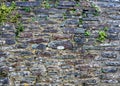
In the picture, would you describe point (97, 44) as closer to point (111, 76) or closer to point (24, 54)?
point (111, 76)

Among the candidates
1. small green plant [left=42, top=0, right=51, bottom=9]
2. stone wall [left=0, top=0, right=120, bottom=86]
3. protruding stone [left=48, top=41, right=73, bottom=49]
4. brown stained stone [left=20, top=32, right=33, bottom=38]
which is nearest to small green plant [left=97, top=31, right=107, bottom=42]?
stone wall [left=0, top=0, right=120, bottom=86]

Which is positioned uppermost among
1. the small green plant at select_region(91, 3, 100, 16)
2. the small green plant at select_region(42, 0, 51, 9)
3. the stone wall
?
the small green plant at select_region(42, 0, 51, 9)

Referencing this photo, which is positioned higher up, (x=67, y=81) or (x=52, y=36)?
(x=52, y=36)

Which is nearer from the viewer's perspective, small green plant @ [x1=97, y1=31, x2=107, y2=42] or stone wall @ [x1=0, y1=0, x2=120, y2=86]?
stone wall @ [x1=0, y1=0, x2=120, y2=86]

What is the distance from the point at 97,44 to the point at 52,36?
2.64 feet

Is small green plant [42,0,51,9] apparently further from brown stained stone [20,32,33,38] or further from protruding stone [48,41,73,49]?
protruding stone [48,41,73,49]

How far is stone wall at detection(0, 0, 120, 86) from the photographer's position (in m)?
5.46

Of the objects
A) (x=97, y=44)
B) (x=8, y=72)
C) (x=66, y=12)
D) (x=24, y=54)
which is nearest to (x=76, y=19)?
(x=66, y=12)

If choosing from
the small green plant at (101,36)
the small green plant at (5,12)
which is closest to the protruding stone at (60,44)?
the small green plant at (101,36)

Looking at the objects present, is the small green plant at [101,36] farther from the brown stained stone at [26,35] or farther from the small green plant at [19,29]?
the small green plant at [19,29]

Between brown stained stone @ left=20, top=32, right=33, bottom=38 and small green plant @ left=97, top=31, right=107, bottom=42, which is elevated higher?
brown stained stone @ left=20, top=32, right=33, bottom=38

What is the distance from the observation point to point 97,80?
5.52 metres

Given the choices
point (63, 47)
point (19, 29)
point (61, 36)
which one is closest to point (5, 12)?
point (19, 29)

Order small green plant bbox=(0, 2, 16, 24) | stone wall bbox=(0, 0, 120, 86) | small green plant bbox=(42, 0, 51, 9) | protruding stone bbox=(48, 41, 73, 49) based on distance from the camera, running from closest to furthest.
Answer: stone wall bbox=(0, 0, 120, 86) < protruding stone bbox=(48, 41, 73, 49) < small green plant bbox=(0, 2, 16, 24) < small green plant bbox=(42, 0, 51, 9)
